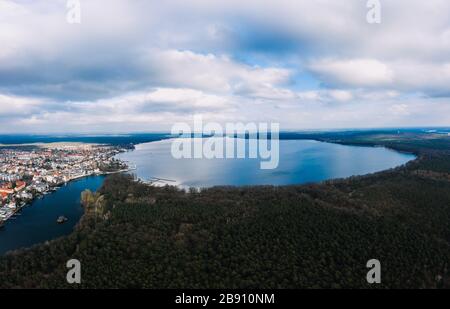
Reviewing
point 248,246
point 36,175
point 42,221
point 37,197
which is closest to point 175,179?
point 37,197

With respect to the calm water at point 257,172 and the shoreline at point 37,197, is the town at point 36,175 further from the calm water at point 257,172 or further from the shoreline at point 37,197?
the calm water at point 257,172

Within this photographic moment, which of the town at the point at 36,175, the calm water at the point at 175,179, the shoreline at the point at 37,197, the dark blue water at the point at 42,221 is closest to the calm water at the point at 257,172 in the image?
the calm water at the point at 175,179

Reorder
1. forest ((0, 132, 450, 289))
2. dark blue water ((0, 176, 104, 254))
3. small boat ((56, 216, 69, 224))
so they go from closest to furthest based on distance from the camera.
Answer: forest ((0, 132, 450, 289)) → dark blue water ((0, 176, 104, 254)) → small boat ((56, 216, 69, 224))

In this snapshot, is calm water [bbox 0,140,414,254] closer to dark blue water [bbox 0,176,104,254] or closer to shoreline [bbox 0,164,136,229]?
dark blue water [bbox 0,176,104,254]

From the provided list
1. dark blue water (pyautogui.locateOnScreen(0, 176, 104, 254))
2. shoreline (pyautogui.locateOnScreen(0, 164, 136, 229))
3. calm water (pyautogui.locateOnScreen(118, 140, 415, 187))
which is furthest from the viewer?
calm water (pyautogui.locateOnScreen(118, 140, 415, 187))

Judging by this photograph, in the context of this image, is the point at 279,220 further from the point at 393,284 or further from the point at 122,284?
the point at 122,284

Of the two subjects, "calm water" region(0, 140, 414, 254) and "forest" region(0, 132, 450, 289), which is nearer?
"forest" region(0, 132, 450, 289)

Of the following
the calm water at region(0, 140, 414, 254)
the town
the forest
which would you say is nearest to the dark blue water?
the calm water at region(0, 140, 414, 254)
